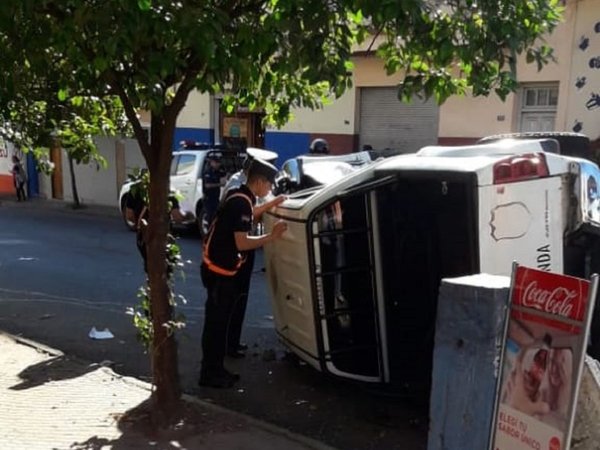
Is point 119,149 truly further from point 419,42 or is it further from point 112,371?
point 419,42

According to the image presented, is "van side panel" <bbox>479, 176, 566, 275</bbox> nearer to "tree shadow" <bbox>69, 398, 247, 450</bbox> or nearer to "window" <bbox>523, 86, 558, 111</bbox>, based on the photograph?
"tree shadow" <bbox>69, 398, 247, 450</bbox>

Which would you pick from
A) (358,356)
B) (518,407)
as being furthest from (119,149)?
(518,407)

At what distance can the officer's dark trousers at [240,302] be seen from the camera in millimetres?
5715

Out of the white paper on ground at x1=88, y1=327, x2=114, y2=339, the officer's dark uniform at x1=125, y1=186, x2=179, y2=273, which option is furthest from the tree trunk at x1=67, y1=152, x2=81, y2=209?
the officer's dark uniform at x1=125, y1=186, x2=179, y2=273

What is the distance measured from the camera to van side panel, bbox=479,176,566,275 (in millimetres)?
4070

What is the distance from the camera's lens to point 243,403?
5.27m

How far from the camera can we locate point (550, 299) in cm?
257

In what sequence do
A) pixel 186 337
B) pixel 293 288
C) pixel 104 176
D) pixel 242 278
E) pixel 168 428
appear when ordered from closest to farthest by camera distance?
pixel 168 428
pixel 293 288
pixel 186 337
pixel 242 278
pixel 104 176

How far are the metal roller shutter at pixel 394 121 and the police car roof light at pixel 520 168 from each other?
10.8 meters

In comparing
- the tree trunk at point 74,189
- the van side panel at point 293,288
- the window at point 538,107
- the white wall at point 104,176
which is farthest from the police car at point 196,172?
the van side panel at point 293,288

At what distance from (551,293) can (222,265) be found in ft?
10.1

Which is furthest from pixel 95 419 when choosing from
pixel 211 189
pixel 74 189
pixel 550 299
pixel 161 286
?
pixel 74 189

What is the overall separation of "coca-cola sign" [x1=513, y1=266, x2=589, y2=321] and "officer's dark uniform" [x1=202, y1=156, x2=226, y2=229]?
10811 mm

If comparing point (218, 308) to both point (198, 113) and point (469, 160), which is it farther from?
point (198, 113)
